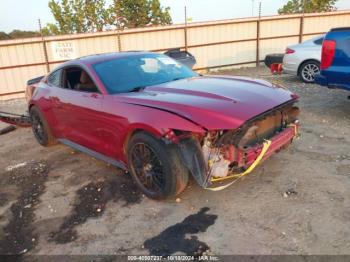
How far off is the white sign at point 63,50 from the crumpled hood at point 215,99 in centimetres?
1078

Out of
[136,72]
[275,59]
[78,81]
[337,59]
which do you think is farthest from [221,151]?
[275,59]

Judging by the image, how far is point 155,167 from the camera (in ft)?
12.5

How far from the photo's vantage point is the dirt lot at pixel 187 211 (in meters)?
3.14

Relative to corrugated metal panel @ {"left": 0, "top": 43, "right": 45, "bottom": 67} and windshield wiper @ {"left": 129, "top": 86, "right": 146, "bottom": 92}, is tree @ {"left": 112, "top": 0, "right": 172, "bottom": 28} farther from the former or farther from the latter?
windshield wiper @ {"left": 129, "top": 86, "right": 146, "bottom": 92}

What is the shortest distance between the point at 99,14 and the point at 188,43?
41.9 feet

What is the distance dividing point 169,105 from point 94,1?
2480 cm

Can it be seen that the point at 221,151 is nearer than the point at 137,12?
Yes

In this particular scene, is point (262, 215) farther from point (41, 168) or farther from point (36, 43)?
point (36, 43)

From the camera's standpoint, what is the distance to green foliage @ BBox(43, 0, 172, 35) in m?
25.5

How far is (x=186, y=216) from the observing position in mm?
3607

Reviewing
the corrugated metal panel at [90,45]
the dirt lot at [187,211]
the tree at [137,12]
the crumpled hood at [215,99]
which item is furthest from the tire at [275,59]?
the tree at [137,12]

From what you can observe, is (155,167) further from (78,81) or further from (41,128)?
(41,128)

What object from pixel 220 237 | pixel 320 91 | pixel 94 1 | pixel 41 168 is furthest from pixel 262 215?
pixel 94 1

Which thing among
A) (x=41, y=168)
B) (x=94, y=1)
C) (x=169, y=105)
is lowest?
(x=41, y=168)
